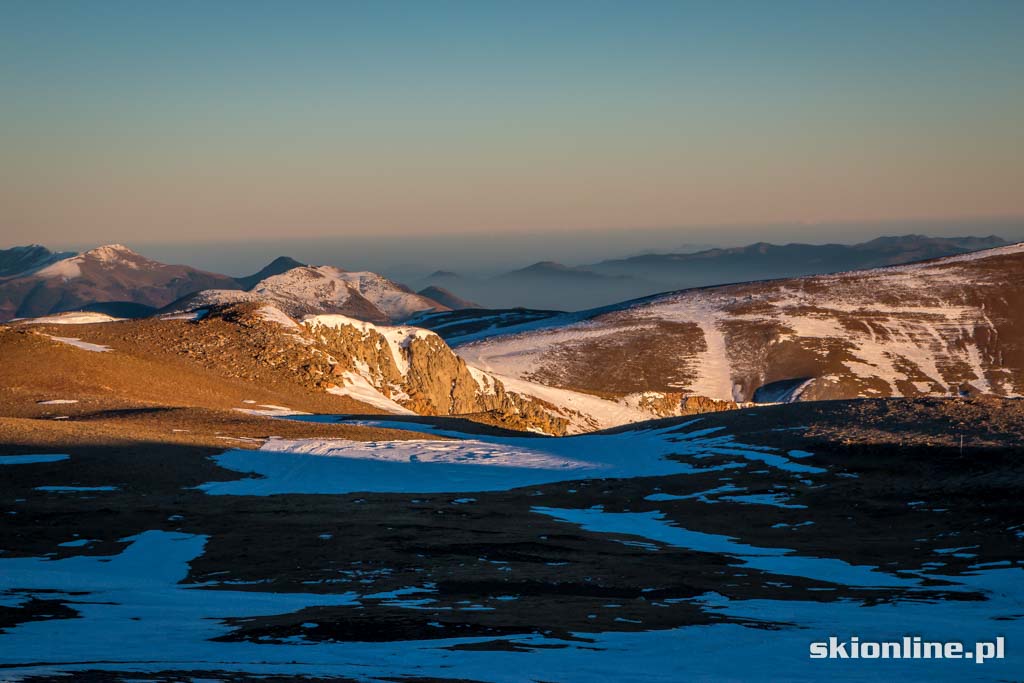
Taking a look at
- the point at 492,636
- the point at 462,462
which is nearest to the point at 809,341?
the point at 462,462

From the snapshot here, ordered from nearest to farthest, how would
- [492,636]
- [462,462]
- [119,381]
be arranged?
[492,636] → [462,462] → [119,381]

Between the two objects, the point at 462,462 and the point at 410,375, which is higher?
the point at 410,375

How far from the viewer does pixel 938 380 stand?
124 metres

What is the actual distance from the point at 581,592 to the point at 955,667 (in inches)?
325

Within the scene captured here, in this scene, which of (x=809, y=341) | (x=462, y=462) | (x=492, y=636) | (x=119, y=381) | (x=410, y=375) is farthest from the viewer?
(x=809, y=341)

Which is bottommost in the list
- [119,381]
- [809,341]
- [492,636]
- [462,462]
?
[809,341]

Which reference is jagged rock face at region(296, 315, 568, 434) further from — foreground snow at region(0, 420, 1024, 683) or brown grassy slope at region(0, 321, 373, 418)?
foreground snow at region(0, 420, 1024, 683)

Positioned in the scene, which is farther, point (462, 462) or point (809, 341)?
point (809, 341)

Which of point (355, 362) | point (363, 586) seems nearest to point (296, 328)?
point (355, 362)

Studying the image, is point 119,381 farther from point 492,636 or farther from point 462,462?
point 492,636

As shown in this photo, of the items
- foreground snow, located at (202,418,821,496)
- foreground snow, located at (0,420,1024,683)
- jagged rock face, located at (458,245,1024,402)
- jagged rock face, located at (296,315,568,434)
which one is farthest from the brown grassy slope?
jagged rock face, located at (458,245,1024,402)

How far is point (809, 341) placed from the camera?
453 feet

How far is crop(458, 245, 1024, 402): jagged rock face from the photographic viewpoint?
124m

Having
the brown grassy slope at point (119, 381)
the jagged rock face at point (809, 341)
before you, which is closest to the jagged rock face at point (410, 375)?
the brown grassy slope at point (119, 381)
